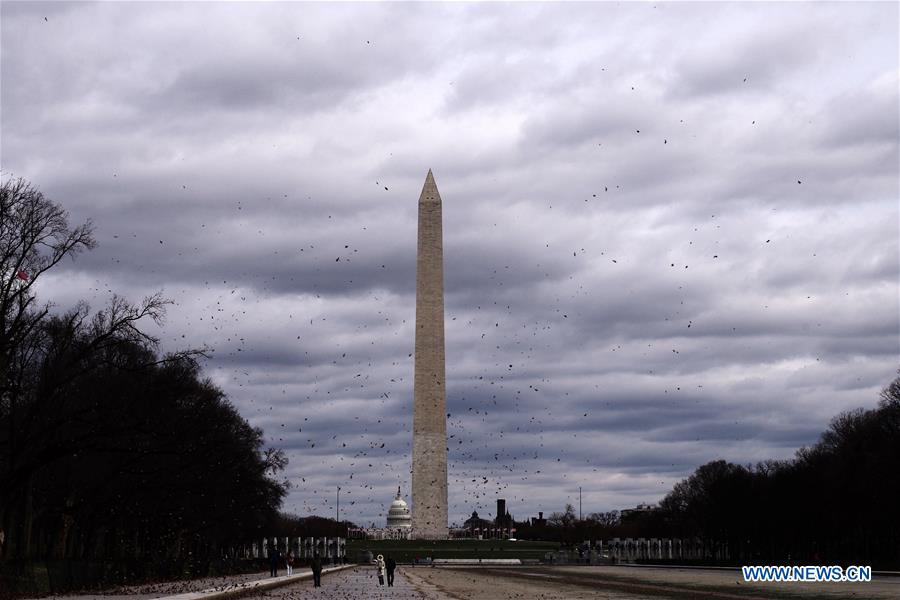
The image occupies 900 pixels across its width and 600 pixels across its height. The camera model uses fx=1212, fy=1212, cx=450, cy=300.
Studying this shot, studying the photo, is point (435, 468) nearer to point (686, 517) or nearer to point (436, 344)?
point (436, 344)

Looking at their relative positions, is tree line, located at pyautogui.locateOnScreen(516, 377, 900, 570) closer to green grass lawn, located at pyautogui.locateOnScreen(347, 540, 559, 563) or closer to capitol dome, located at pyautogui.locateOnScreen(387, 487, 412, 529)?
green grass lawn, located at pyautogui.locateOnScreen(347, 540, 559, 563)

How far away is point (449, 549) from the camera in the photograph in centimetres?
9419

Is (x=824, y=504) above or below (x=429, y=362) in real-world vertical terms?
below

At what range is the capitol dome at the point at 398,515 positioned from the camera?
456 ft

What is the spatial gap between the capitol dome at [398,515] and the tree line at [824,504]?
3224cm

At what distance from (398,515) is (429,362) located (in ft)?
201

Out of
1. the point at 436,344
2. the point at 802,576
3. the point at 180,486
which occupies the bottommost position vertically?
the point at 802,576

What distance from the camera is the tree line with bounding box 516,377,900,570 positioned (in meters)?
72.6

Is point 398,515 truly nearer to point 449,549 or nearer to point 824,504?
point 449,549

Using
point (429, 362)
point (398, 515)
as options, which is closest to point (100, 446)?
point (429, 362)

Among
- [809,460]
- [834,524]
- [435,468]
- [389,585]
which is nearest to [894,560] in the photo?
[834,524]

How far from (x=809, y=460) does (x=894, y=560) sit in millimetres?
22725

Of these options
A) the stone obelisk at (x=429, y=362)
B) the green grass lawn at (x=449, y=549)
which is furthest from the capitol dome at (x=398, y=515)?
the stone obelisk at (x=429, y=362)

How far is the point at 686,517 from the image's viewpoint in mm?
122938
